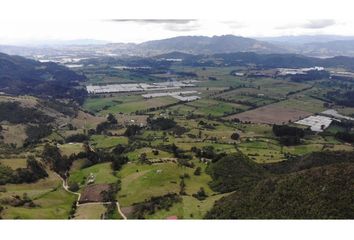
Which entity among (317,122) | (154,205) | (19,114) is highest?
(154,205)

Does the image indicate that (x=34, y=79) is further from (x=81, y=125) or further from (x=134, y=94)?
(x=81, y=125)

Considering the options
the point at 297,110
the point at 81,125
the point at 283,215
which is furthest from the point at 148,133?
the point at 283,215

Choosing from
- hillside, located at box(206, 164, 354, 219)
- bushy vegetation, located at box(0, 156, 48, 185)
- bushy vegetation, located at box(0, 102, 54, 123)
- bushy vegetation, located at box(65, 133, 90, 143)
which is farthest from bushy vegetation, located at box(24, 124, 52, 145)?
hillside, located at box(206, 164, 354, 219)

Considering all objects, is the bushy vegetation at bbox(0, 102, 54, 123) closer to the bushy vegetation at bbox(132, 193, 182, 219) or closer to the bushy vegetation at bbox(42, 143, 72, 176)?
the bushy vegetation at bbox(42, 143, 72, 176)

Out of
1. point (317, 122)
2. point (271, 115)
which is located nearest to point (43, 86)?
point (271, 115)

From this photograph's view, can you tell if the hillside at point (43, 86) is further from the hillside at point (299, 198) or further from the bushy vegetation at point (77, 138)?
the hillside at point (299, 198)

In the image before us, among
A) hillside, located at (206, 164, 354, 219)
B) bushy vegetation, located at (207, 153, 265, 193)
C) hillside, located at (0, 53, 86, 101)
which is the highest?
hillside, located at (206, 164, 354, 219)

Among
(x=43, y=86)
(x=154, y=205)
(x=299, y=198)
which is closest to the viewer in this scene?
(x=299, y=198)

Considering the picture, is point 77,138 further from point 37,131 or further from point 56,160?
point 56,160

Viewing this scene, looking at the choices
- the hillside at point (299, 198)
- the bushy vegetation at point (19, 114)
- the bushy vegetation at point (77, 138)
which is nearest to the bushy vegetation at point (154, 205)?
the hillside at point (299, 198)
